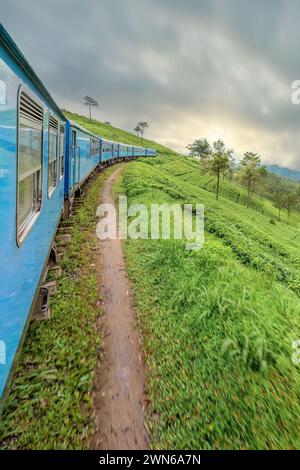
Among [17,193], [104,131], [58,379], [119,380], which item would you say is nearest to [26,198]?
[17,193]

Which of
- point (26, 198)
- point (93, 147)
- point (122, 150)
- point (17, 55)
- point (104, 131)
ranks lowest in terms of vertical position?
point (26, 198)

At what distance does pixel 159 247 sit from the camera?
743cm

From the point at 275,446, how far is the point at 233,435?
1.44 ft

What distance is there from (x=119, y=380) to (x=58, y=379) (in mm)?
877

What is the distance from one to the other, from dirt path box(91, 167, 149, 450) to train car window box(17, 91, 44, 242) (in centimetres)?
243

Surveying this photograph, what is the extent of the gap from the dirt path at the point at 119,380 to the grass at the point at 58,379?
167 millimetres

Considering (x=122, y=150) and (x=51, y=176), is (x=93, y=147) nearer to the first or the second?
(x=51, y=176)

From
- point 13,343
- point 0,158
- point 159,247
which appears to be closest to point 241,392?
point 13,343

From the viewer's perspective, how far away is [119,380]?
3672 millimetres

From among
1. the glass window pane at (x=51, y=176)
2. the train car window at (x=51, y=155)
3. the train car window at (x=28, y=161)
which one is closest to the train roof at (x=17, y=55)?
the train car window at (x=28, y=161)

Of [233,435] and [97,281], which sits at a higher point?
[97,281]

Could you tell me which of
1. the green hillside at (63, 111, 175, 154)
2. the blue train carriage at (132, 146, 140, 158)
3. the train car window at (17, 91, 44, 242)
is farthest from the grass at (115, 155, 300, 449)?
the green hillside at (63, 111, 175, 154)

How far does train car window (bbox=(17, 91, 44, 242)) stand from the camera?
2.72 meters

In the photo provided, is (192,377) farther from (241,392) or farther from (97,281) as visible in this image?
(97,281)
